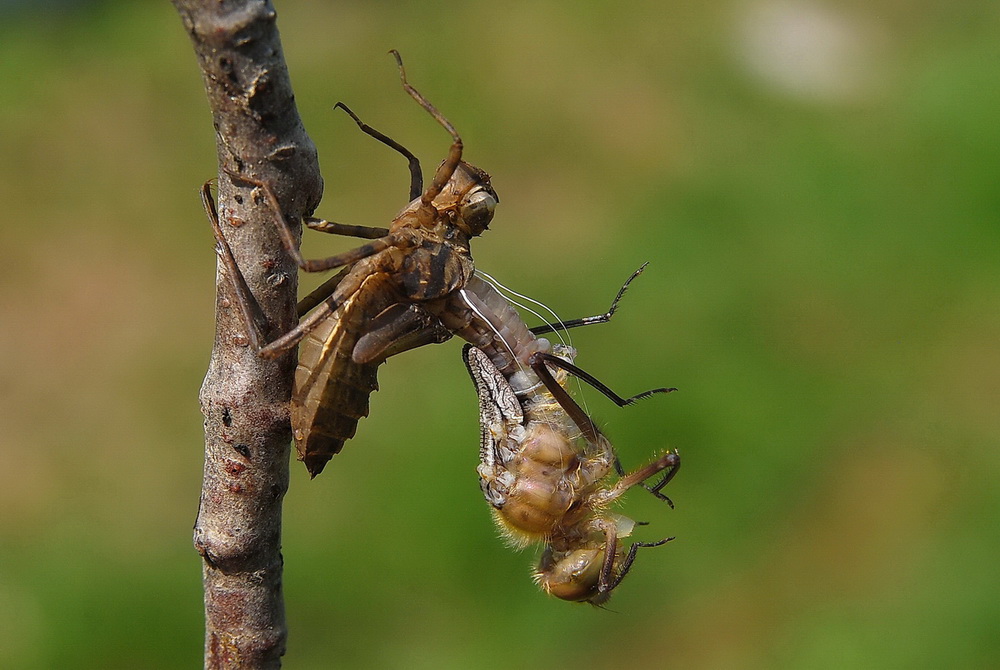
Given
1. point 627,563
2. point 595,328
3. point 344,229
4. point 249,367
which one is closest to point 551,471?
point 627,563

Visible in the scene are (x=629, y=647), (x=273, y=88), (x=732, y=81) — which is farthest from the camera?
(x=732, y=81)

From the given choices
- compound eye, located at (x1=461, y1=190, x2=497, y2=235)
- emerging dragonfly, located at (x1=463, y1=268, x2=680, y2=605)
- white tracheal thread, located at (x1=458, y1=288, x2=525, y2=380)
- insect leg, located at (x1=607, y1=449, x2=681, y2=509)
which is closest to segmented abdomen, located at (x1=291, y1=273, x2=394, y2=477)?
white tracheal thread, located at (x1=458, y1=288, x2=525, y2=380)

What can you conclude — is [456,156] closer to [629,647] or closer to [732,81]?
[629,647]

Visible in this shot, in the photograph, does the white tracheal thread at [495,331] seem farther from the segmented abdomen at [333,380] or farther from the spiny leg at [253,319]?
the spiny leg at [253,319]

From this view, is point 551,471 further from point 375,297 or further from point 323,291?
point 323,291

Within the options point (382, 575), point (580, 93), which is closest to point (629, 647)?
point (382, 575)
